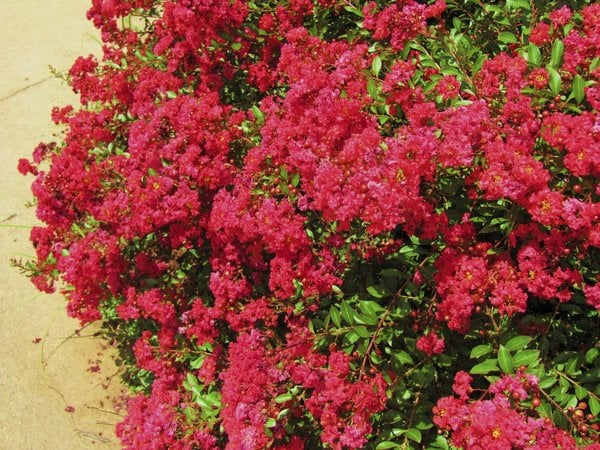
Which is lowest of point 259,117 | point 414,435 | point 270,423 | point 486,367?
point 414,435

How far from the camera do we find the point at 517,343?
2.06 m

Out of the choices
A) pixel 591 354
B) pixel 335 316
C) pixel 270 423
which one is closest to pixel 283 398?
pixel 270 423

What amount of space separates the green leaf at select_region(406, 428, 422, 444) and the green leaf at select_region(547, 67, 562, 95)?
1.50 metres

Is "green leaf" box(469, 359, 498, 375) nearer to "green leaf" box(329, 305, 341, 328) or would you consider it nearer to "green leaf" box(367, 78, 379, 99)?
"green leaf" box(329, 305, 341, 328)

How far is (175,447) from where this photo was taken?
8.30ft

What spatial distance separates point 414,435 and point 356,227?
3.27 ft

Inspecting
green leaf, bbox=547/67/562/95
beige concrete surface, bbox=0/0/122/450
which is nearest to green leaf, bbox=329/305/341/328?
green leaf, bbox=547/67/562/95

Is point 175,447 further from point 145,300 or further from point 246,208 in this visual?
point 246,208

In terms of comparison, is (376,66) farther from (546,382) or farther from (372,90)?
(546,382)

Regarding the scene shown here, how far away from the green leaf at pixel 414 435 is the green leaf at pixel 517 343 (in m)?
0.53

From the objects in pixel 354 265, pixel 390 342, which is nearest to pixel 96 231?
pixel 354 265

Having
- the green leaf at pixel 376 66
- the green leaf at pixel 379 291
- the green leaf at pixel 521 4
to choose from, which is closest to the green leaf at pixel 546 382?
the green leaf at pixel 379 291

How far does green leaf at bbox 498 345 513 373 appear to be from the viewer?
197 centimetres

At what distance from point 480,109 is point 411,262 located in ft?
2.55
